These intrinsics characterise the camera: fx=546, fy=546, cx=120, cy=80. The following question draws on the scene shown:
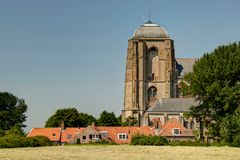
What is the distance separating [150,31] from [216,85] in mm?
62499

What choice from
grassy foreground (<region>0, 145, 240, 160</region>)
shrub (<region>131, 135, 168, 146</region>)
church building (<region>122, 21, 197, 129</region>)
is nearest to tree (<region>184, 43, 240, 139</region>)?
shrub (<region>131, 135, 168, 146</region>)

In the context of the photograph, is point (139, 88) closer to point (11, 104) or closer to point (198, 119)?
point (11, 104)

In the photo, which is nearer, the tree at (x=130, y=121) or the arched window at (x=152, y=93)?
the tree at (x=130, y=121)

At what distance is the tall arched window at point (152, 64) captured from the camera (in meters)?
117

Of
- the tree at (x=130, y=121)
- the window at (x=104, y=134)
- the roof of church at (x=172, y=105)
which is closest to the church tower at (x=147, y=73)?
the tree at (x=130, y=121)

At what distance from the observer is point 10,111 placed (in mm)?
109750

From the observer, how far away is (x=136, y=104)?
112688mm

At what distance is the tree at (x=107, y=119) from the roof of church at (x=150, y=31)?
18.2 meters

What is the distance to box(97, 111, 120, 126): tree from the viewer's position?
114 metres

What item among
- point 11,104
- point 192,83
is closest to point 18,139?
point 192,83

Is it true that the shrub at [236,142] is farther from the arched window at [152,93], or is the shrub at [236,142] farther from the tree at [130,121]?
the arched window at [152,93]

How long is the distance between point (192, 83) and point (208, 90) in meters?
3.75

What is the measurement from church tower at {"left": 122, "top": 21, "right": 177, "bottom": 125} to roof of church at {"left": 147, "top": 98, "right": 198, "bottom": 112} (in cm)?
603

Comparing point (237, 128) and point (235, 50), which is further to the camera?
point (235, 50)
